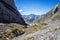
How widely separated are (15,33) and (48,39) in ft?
46.6

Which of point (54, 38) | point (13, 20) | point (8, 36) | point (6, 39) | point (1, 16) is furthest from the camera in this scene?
point (13, 20)

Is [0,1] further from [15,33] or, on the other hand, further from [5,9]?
[15,33]

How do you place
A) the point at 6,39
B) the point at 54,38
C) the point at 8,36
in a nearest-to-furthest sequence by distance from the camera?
the point at 54,38
the point at 6,39
the point at 8,36

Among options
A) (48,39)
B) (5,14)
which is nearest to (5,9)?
(5,14)

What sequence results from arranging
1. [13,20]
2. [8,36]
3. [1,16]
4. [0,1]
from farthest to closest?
[13,20]
[0,1]
[1,16]
[8,36]

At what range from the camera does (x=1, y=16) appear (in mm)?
75062

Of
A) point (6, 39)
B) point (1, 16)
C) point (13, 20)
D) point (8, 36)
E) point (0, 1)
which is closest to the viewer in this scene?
point (6, 39)

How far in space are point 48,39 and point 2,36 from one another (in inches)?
530

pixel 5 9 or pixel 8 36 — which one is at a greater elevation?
pixel 5 9

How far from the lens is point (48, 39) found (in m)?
19.9

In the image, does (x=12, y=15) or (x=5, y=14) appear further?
(x=12, y=15)

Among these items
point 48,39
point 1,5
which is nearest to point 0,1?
point 1,5

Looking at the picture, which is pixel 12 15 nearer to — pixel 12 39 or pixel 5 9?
pixel 5 9

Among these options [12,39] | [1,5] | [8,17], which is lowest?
[12,39]
